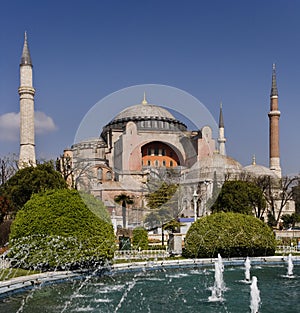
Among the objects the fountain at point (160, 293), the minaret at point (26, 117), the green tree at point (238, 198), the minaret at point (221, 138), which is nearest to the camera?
the fountain at point (160, 293)

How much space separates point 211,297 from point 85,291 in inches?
109

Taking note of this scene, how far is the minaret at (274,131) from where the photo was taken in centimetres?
5175

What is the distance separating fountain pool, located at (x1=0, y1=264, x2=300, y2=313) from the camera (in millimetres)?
8391

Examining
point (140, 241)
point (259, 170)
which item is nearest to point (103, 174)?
point (259, 170)

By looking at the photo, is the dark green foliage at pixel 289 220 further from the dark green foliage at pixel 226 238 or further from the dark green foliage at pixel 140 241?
the dark green foliage at pixel 226 238

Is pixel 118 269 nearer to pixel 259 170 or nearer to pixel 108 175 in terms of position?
pixel 108 175

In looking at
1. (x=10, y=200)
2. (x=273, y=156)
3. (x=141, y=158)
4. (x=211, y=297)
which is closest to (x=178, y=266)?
(x=211, y=297)

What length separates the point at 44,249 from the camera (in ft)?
40.0

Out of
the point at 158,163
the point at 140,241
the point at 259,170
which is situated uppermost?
the point at 158,163

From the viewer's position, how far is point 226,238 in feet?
51.1

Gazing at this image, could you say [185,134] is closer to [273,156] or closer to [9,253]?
[273,156]

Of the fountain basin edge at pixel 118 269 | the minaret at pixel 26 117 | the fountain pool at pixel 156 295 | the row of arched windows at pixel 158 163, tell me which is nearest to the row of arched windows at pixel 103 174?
the row of arched windows at pixel 158 163

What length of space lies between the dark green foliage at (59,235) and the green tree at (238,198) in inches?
722

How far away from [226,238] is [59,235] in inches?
235
